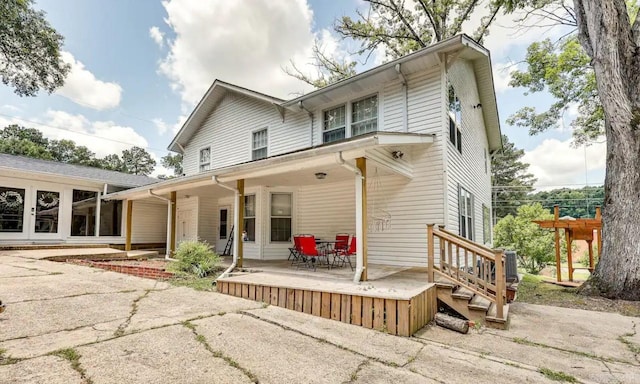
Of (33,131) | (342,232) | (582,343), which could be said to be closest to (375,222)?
(342,232)

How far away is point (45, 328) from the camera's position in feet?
11.0

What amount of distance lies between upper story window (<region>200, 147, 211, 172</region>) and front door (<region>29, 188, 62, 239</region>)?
4.99 m

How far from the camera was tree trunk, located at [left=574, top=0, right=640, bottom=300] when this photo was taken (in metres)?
6.70

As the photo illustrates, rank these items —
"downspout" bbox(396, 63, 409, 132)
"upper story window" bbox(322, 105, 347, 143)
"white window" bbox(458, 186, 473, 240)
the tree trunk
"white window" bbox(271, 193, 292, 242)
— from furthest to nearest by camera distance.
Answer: "white window" bbox(271, 193, 292, 242)
"upper story window" bbox(322, 105, 347, 143)
"white window" bbox(458, 186, 473, 240)
"downspout" bbox(396, 63, 409, 132)
the tree trunk

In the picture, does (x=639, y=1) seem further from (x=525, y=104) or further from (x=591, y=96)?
(x=525, y=104)

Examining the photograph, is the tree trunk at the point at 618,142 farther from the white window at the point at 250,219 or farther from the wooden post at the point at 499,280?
the white window at the point at 250,219

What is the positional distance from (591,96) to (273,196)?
51.9 feet

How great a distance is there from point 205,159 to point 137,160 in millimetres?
35811

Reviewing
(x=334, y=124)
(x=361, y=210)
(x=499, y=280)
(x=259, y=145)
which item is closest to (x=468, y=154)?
(x=334, y=124)

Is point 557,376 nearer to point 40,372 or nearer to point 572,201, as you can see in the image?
point 40,372

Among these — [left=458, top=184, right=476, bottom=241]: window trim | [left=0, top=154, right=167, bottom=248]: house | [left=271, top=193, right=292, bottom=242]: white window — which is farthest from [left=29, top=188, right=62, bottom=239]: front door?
[left=458, top=184, right=476, bottom=241]: window trim

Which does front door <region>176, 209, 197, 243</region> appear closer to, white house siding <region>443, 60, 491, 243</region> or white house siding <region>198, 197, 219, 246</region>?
white house siding <region>198, 197, 219, 246</region>

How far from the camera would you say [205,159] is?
42.7 ft

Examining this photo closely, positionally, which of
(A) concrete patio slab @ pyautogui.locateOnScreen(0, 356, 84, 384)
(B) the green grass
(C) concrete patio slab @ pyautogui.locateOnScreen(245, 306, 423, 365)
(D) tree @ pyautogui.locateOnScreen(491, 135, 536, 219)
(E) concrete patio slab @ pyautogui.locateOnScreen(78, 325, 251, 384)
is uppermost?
(D) tree @ pyautogui.locateOnScreen(491, 135, 536, 219)
